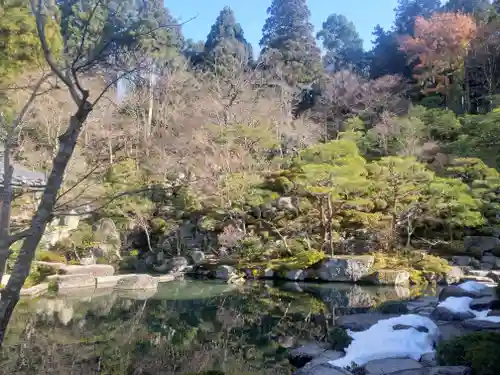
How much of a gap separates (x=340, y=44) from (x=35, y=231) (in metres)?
28.6

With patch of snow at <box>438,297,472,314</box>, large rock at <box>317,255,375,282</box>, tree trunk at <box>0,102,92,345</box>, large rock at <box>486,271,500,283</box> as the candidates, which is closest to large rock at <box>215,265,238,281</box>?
large rock at <box>317,255,375,282</box>

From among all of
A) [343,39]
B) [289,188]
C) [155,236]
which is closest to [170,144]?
[155,236]

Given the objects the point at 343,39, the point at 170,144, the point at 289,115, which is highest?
the point at 343,39

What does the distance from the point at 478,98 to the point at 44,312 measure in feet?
60.9

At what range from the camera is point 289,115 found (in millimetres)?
19750

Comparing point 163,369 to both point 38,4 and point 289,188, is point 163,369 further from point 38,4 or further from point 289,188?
point 289,188

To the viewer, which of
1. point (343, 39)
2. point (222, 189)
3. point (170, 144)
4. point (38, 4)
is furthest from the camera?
point (343, 39)

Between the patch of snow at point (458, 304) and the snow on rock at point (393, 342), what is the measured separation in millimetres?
770

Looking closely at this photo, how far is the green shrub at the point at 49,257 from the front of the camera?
1182 centimetres

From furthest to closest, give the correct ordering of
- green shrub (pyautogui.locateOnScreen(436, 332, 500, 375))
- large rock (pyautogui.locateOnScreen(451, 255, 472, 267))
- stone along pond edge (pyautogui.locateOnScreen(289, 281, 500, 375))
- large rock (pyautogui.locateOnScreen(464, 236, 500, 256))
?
large rock (pyautogui.locateOnScreen(464, 236, 500, 256)) < large rock (pyautogui.locateOnScreen(451, 255, 472, 267)) < stone along pond edge (pyautogui.locateOnScreen(289, 281, 500, 375)) < green shrub (pyautogui.locateOnScreen(436, 332, 500, 375))

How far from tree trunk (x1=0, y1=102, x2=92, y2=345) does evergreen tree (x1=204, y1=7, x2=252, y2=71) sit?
20.4 m

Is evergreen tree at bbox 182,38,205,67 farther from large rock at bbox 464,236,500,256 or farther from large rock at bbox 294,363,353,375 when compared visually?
large rock at bbox 294,363,353,375

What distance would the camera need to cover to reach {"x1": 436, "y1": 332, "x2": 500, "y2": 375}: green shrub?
316 centimetres

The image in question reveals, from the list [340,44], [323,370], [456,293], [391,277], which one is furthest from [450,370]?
[340,44]
